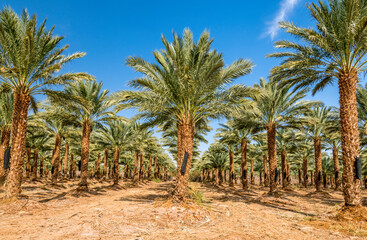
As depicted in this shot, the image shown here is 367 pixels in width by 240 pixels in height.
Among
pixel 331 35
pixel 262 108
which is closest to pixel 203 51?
pixel 331 35

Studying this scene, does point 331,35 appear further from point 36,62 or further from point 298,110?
point 36,62

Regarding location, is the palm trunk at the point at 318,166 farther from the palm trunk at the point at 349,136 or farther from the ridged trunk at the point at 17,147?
the ridged trunk at the point at 17,147

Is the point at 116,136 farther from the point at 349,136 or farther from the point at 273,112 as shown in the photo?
the point at 349,136

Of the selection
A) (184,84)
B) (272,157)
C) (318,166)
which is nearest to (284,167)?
(318,166)

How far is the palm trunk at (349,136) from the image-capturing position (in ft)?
29.6

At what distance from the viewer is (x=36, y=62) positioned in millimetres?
11477

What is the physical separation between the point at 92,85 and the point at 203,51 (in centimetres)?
1103

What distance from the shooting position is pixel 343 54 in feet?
33.8

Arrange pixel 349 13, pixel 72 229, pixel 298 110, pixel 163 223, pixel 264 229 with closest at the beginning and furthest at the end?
pixel 72 229
pixel 264 229
pixel 163 223
pixel 349 13
pixel 298 110

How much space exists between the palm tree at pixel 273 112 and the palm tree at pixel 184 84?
248 inches

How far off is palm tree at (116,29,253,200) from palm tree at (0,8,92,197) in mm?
4271

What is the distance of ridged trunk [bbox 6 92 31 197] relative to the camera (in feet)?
34.7

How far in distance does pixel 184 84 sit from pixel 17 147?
336 inches

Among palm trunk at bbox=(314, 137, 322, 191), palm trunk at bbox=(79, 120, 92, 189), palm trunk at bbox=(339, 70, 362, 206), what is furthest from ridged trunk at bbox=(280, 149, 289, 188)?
palm trunk at bbox=(79, 120, 92, 189)
